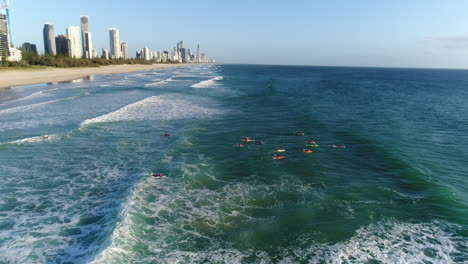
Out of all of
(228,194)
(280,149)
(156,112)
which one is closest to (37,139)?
(156,112)

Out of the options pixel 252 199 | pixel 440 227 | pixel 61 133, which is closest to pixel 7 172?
pixel 61 133

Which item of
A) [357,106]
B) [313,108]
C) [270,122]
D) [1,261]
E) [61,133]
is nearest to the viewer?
[1,261]

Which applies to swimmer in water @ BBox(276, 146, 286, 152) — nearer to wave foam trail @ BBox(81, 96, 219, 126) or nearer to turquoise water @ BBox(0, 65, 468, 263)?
turquoise water @ BBox(0, 65, 468, 263)

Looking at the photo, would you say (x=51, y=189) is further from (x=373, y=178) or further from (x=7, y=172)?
(x=373, y=178)

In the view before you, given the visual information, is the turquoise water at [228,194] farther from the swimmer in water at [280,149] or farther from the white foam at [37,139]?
the swimmer in water at [280,149]

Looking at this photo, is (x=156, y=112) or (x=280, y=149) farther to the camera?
(x=156, y=112)

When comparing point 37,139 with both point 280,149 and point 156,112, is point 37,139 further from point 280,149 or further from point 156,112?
point 280,149
